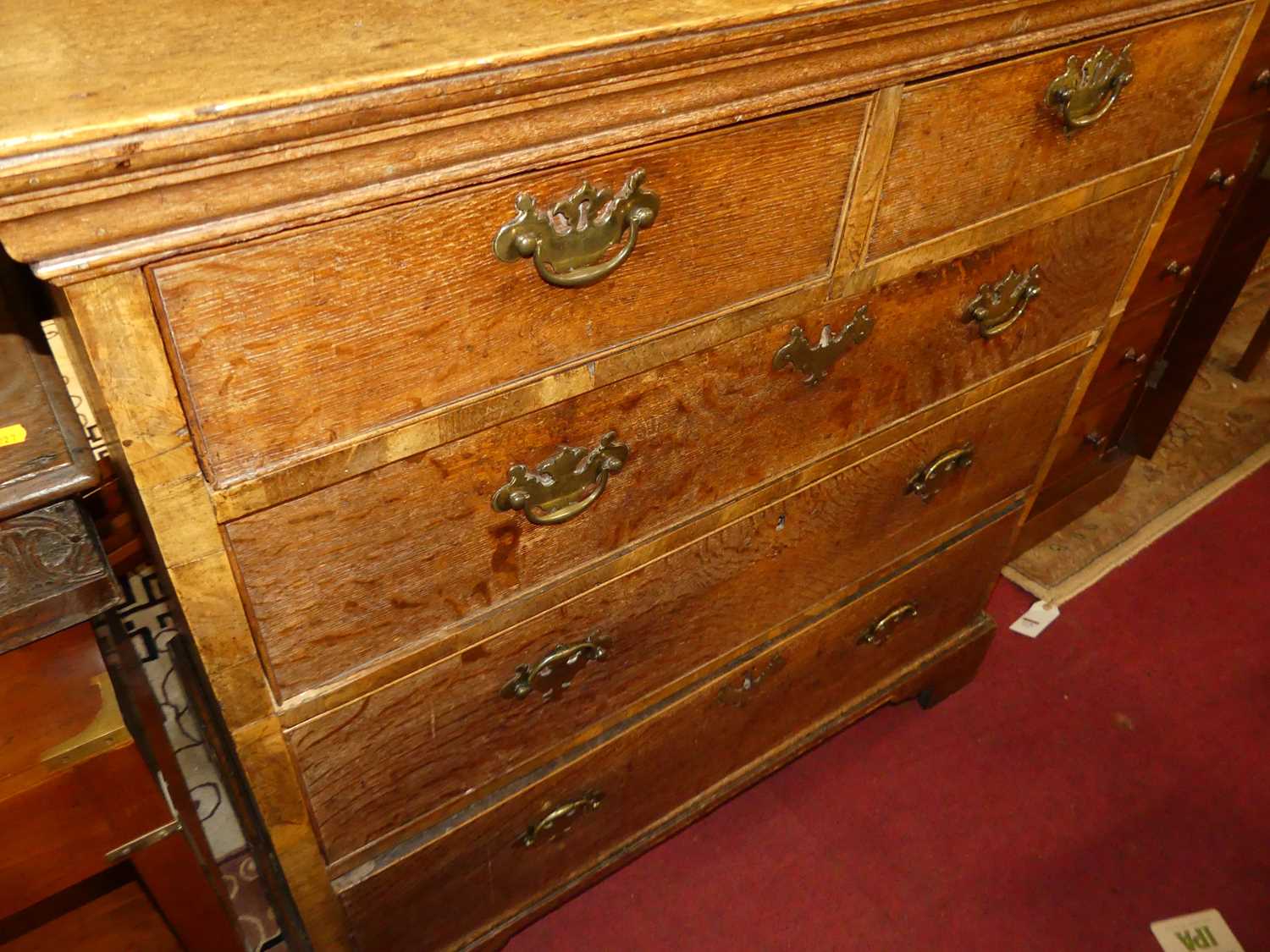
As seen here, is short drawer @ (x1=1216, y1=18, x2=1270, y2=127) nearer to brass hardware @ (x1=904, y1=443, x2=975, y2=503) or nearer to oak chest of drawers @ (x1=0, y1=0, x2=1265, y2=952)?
oak chest of drawers @ (x1=0, y1=0, x2=1265, y2=952)

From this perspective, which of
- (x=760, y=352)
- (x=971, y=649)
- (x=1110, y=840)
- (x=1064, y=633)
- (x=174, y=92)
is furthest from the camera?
(x=1064, y=633)

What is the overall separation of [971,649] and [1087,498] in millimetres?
693

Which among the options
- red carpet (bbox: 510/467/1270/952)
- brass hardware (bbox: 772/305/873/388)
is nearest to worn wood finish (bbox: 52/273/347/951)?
brass hardware (bbox: 772/305/873/388)

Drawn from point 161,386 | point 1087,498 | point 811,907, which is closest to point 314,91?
point 161,386

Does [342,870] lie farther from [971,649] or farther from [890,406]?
[971,649]

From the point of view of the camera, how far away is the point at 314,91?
0.58 m

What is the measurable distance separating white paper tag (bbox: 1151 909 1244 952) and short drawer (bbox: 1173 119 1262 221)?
1234 millimetres

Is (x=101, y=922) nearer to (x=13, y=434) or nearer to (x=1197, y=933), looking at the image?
(x=13, y=434)

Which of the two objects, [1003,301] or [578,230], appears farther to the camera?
[1003,301]

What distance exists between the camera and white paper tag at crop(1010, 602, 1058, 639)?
213 centimetres

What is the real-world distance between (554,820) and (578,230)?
2.77ft

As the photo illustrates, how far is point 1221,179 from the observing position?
1.81 metres

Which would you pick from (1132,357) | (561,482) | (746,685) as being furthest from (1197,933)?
(561,482)

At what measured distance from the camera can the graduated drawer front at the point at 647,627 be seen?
1.01 metres
